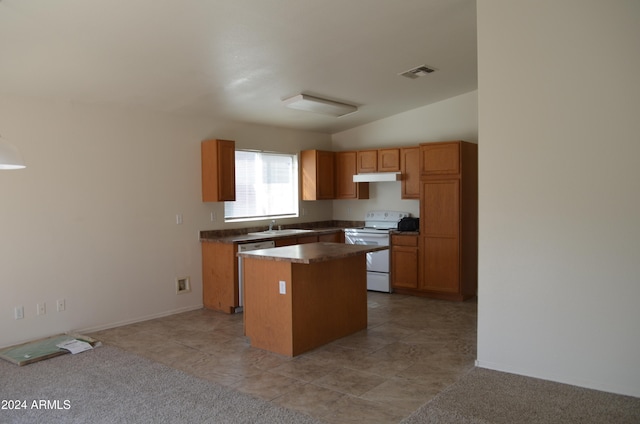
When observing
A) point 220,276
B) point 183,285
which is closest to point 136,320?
point 183,285

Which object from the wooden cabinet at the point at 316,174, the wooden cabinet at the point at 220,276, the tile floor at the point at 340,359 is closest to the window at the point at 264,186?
the wooden cabinet at the point at 316,174

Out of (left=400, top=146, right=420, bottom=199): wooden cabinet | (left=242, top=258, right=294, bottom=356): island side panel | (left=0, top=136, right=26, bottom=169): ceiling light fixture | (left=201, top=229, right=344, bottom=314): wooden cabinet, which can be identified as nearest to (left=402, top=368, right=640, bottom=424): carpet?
(left=242, top=258, right=294, bottom=356): island side panel

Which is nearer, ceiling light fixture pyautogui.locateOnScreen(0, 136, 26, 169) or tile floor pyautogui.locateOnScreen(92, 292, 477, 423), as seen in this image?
ceiling light fixture pyautogui.locateOnScreen(0, 136, 26, 169)

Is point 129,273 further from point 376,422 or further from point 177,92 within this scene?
point 376,422

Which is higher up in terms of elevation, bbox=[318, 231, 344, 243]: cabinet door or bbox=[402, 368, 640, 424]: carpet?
bbox=[318, 231, 344, 243]: cabinet door

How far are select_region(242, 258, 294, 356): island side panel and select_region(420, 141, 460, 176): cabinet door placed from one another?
3.03 meters

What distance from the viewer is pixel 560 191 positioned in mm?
3508

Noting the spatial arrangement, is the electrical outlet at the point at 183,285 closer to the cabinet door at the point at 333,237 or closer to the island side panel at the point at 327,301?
the cabinet door at the point at 333,237

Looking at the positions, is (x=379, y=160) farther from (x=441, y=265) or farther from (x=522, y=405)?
(x=522, y=405)

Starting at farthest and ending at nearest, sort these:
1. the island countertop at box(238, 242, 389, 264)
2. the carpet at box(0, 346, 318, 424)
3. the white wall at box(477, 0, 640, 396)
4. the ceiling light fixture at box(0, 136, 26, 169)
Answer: the island countertop at box(238, 242, 389, 264) < the white wall at box(477, 0, 640, 396) < the carpet at box(0, 346, 318, 424) < the ceiling light fixture at box(0, 136, 26, 169)

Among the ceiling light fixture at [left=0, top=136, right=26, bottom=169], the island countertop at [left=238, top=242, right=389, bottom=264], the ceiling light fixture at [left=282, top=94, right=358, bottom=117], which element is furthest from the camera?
the ceiling light fixture at [left=282, top=94, right=358, bottom=117]

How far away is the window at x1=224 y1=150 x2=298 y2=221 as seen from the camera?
6.67 meters

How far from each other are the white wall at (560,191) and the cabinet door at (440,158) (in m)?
2.47

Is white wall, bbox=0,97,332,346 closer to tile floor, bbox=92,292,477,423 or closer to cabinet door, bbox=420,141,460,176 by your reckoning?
tile floor, bbox=92,292,477,423
